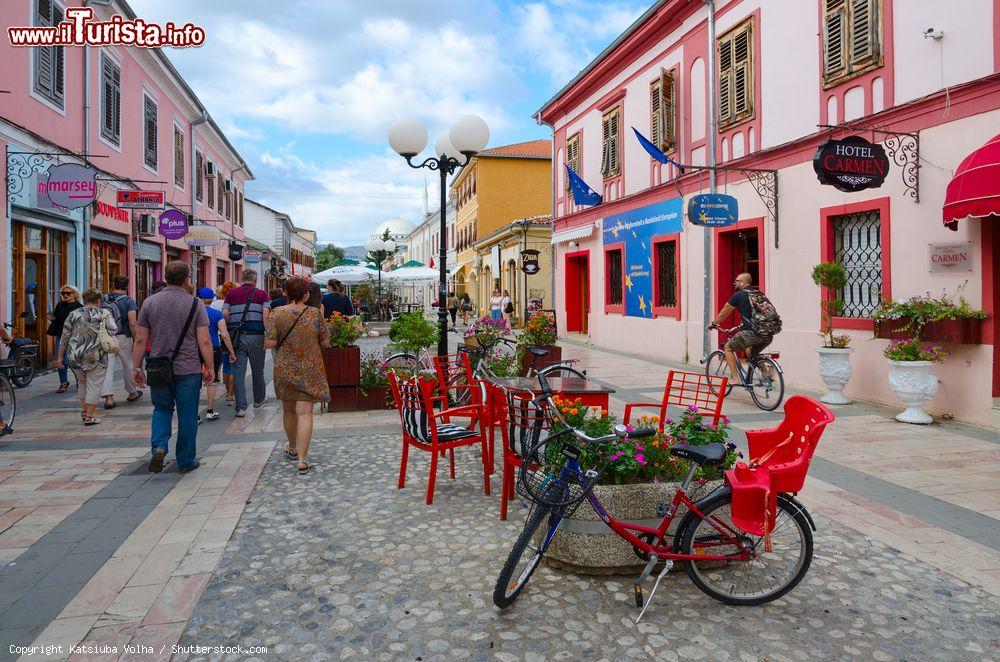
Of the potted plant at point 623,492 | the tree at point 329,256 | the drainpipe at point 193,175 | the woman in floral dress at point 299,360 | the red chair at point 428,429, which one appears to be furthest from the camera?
the tree at point 329,256

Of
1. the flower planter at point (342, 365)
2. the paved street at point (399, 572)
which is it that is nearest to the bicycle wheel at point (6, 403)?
the paved street at point (399, 572)

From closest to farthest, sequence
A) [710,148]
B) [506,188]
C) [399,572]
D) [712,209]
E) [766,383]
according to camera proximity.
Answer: [399,572], [766,383], [712,209], [710,148], [506,188]

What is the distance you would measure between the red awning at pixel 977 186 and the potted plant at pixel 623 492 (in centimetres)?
461

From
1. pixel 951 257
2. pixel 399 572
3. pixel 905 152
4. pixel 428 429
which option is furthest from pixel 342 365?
pixel 905 152

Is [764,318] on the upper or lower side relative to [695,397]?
upper

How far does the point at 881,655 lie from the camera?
9.13 feet

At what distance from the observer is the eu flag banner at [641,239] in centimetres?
1375

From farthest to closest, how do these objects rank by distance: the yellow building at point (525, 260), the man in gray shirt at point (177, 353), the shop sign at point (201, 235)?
the yellow building at point (525, 260), the shop sign at point (201, 235), the man in gray shirt at point (177, 353)

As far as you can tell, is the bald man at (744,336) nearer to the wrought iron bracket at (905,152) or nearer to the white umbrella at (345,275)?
the wrought iron bracket at (905,152)

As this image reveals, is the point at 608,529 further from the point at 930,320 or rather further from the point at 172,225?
the point at 172,225

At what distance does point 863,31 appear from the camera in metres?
8.52

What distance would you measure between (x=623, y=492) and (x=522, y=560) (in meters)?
0.64

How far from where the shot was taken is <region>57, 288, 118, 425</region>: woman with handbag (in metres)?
7.52

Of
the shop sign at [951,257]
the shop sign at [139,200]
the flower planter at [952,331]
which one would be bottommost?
the flower planter at [952,331]
